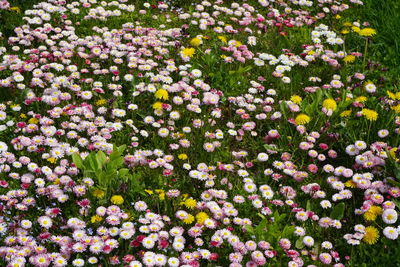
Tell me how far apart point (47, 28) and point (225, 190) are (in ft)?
10.1

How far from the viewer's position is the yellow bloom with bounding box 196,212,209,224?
3.63 m

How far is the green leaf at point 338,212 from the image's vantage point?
376 cm

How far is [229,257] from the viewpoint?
335cm

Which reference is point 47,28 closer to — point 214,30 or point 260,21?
point 214,30

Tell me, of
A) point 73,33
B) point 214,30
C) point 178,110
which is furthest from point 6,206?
point 214,30

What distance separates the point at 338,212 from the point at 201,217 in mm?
990

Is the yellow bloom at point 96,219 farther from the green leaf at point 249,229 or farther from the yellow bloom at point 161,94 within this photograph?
the yellow bloom at point 161,94

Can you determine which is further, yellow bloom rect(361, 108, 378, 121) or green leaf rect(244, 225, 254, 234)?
yellow bloom rect(361, 108, 378, 121)

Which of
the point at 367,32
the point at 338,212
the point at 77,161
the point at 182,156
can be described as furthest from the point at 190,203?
the point at 367,32

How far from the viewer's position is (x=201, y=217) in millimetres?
3648

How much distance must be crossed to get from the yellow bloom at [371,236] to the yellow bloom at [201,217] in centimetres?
110

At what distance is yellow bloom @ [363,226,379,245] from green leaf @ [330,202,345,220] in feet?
0.68

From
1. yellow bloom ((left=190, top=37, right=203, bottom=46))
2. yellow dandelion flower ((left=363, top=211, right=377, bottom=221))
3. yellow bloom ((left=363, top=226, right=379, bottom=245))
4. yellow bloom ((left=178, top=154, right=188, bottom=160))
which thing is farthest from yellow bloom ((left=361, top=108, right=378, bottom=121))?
yellow bloom ((left=190, top=37, right=203, bottom=46))

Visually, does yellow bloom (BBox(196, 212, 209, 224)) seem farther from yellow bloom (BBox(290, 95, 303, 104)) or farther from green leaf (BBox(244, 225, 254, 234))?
yellow bloom (BBox(290, 95, 303, 104))
